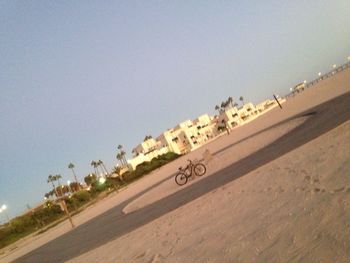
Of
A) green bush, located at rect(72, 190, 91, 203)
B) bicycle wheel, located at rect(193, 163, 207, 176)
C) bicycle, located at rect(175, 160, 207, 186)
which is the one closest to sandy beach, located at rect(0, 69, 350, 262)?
bicycle, located at rect(175, 160, 207, 186)

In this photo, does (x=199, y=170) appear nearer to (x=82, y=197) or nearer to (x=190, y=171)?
(x=190, y=171)

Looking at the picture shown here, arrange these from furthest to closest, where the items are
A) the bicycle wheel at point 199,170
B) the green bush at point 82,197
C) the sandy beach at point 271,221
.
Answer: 1. the green bush at point 82,197
2. the bicycle wheel at point 199,170
3. the sandy beach at point 271,221

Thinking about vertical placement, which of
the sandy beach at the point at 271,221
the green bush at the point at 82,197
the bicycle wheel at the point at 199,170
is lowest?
the sandy beach at the point at 271,221

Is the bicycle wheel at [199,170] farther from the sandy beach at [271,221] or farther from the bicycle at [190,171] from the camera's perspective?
the sandy beach at [271,221]

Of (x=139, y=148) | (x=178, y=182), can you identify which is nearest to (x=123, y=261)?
(x=178, y=182)

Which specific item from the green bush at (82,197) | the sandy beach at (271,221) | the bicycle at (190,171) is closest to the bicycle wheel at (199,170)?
the bicycle at (190,171)

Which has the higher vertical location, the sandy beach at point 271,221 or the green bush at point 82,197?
the green bush at point 82,197

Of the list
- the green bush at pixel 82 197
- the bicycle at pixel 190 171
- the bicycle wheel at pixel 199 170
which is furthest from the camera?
the green bush at pixel 82 197

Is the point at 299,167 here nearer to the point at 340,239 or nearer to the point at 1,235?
the point at 340,239

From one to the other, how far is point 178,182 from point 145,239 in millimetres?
10833

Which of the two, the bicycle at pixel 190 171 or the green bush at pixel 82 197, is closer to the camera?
the bicycle at pixel 190 171

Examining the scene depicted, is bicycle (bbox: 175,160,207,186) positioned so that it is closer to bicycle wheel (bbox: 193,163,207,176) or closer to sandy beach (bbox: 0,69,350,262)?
bicycle wheel (bbox: 193,163,207,176)

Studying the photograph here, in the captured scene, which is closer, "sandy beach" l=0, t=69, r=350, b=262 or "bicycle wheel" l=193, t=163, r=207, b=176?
"sandy beach" l=0, t=69, r=350, b=262

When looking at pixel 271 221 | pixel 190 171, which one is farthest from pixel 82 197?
pixel 271 221
